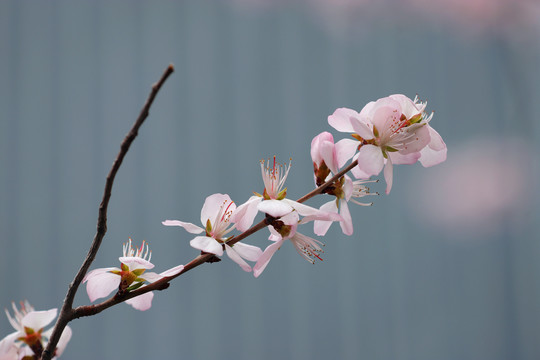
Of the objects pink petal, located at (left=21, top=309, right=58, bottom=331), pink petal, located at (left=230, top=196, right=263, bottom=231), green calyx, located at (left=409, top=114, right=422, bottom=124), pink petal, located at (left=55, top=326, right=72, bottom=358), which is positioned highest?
green calyx, located at (left=409, top=114, right=422, bottom=124)

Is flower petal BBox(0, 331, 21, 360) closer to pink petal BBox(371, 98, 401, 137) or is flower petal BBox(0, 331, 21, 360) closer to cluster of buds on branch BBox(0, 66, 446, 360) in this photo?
cluster of buds on branch BBox(0, 66, 446, 360)

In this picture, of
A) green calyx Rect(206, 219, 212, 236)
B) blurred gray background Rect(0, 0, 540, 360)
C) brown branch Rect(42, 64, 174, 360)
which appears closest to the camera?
brown branch Rect(42, 64, 174, 360)

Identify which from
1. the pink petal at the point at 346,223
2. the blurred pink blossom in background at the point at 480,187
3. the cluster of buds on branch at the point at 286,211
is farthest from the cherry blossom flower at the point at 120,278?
the blurred pink blossom in background at the point at 480,187

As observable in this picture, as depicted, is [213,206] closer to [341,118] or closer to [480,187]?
[341,118]

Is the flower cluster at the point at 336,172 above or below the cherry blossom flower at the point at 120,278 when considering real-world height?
above

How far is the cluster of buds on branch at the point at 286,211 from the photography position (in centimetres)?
27

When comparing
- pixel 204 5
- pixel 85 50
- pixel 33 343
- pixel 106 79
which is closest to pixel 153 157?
pixel 106 79

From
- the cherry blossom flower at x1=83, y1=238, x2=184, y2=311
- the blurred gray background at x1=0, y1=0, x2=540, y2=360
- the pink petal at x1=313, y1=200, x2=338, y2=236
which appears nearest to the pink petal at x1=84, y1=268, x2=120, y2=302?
the cherry blossom flower at x1=83, y1=238, x2=184, y2=311

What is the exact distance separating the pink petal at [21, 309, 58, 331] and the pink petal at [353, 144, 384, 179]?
0.23 meters

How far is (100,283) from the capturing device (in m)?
0.28

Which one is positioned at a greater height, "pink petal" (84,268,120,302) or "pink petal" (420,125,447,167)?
"pink petal" (420,125,447,167)

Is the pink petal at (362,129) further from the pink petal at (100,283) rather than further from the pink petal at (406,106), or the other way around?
the pink petal at (100,283)

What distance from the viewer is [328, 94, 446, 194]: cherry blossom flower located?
11.4 inches

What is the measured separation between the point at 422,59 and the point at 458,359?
97cm
